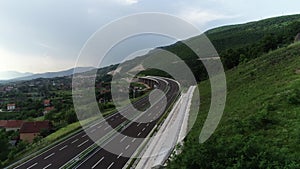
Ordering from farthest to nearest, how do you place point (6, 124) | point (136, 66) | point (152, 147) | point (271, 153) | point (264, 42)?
1. point (136, 66)
2. point (6, 124)
3. point (264, 42)
4. point (152, 147)
5. point (271, 153)

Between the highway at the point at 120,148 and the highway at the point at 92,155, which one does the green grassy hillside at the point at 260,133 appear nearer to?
the highway at the point at 120,148

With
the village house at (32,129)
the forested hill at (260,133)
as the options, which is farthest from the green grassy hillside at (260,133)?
the village house at (32,129)

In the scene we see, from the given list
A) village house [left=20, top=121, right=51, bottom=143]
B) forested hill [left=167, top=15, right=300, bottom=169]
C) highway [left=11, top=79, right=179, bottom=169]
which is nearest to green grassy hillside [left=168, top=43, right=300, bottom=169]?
forested hill [left=167, top=15, right=300, bottom=169]

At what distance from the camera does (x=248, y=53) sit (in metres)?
53.6

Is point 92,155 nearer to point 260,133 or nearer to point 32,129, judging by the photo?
point 260,133

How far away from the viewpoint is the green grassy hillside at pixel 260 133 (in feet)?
27.9

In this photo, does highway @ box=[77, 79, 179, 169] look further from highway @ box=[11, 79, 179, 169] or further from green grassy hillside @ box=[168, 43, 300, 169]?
green grassy hillside @ box=[168, 43, 300, 169]

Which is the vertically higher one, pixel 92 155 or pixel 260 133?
pixel 260 133

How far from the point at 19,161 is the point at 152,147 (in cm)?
1030

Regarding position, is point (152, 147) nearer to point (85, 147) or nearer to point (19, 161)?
point (85, 147)

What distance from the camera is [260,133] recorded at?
13359 millimetres

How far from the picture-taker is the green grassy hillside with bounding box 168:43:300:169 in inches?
335

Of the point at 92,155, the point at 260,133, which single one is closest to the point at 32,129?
the point at 92,155

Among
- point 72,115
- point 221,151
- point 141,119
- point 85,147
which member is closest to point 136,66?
point 72,115
